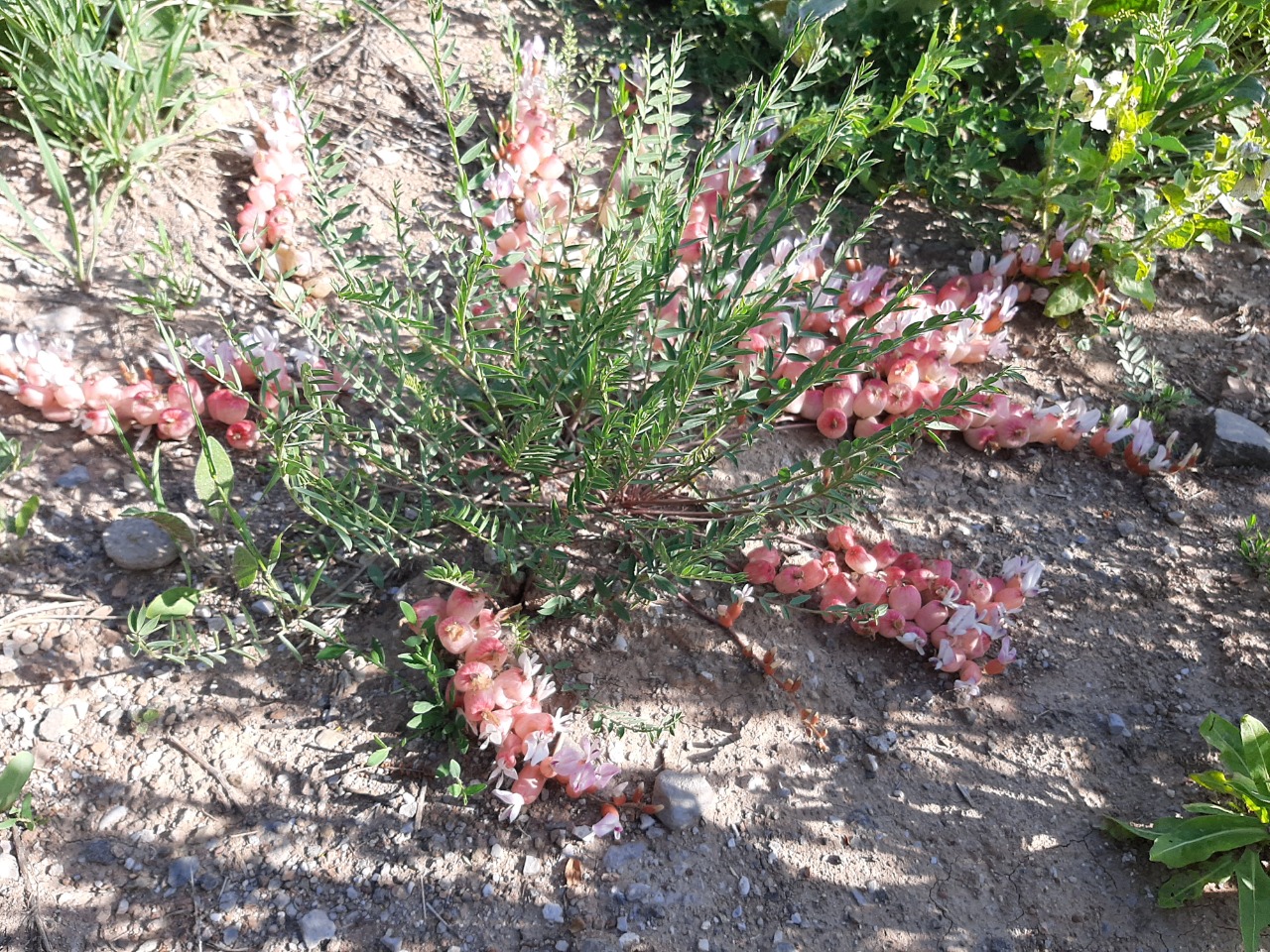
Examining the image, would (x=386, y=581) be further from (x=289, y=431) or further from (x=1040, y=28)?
(x=1040, y=28)

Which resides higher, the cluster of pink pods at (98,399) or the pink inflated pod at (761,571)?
the pink inflated pod at (761,571)

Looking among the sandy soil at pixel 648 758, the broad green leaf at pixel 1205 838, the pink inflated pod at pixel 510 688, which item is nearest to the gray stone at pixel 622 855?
the sandy soil at pixel 648 758

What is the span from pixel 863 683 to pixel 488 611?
0.89 metres

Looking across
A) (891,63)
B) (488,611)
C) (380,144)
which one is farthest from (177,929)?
(891,63)

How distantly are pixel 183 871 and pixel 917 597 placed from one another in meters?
1.61

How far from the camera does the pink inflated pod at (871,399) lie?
264 centimetres

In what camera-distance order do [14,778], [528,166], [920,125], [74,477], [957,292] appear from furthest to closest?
1. [957,292]
2. [528,166]
3. [920,125]
4. [74,477]
5. [14,778]

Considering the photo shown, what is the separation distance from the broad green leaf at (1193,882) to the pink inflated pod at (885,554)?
84 cm

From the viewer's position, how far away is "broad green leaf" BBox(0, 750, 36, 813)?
173cm

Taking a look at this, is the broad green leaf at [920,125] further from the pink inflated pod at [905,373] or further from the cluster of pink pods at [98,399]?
the cluster of pink pods at [98,399]

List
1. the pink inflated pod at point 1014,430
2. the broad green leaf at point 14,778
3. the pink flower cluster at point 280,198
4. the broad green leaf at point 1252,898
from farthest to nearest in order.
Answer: the pink inflated pod at point 1014,430
the pink flower cluster at point 280,198
the broad green leaf at point 1252,898
the broad green leaf at point 14,778

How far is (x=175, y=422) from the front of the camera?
227 cm

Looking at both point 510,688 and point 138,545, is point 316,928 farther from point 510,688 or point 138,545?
point 138,545

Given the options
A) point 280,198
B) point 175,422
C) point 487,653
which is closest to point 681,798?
point 487,653
